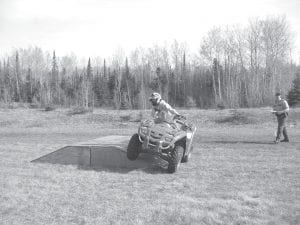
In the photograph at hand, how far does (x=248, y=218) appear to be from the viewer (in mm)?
5250

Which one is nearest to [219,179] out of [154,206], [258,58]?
[154,206]

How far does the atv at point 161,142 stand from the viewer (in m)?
8.30

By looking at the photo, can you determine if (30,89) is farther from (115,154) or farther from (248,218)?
(248,218)

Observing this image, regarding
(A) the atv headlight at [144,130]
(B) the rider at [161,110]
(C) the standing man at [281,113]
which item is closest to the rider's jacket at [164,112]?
(B) the rider at [161,110]

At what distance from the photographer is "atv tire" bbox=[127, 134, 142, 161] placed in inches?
345

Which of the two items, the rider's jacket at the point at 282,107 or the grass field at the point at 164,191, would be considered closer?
the grass field at the point at 164,191

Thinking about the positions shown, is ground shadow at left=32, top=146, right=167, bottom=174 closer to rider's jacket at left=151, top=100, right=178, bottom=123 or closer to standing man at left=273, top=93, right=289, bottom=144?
rider's jacket at left=151, top=100, right=178, bottom=123

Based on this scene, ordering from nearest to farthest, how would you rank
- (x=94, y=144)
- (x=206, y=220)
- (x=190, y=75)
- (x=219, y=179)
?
(x=206, y=220)
(x=219, y=179)
(x=94, y=144)
(x=190, y=75)

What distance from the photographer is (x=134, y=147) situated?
8.82 metres

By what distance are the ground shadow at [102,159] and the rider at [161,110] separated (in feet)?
3.46

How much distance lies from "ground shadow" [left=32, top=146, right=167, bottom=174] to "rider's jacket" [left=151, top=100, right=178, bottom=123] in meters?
1.05

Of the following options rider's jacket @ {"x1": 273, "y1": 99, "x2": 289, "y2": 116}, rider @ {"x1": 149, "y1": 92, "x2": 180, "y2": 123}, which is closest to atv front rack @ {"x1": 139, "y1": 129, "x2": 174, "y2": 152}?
rider @ {"x1": 149, "y1": 92, "x2": 180, "y2": 123}

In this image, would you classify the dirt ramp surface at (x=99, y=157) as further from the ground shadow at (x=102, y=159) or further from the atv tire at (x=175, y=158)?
the atv tire at (x=175, y=158)

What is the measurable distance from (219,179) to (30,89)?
273 feet
